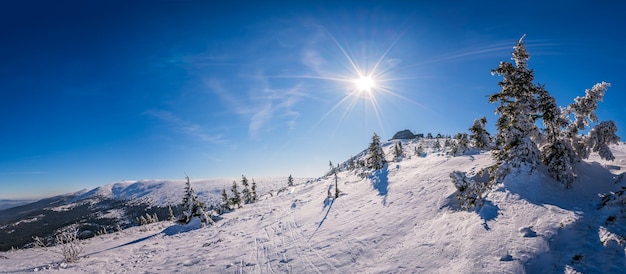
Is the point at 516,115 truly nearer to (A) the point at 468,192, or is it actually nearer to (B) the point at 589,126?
(B) the point at 589,126

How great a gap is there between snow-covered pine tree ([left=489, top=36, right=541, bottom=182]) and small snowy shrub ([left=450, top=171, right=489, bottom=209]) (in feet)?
4.26

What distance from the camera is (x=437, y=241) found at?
941 cm

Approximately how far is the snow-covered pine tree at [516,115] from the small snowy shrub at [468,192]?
1299mm

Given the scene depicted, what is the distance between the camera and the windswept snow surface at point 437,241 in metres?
7.15

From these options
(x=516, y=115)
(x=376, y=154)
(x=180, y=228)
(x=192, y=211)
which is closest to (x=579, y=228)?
(x=516, y=115)

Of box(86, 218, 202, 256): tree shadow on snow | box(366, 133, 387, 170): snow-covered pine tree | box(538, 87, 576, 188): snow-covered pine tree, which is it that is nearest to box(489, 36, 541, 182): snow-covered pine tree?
box(538, 87, 576, 188): snow-covered pine tree

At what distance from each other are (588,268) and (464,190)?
205 inches

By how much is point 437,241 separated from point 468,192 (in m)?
3.26

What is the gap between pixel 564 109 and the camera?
11.8m

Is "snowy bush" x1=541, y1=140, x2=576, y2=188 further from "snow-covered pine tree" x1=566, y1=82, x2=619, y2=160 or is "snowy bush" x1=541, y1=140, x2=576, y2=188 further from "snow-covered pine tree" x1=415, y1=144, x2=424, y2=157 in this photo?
"snow-covered pine tree" x1=415, y1=144, x2=424, y2=157

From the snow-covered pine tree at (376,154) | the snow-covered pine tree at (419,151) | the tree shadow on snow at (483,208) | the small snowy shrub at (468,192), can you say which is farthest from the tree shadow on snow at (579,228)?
the snow-covered pine tree at (419,151)

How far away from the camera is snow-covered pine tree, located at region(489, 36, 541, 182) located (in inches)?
453

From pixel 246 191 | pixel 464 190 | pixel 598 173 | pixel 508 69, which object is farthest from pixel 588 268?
pixel 246 191

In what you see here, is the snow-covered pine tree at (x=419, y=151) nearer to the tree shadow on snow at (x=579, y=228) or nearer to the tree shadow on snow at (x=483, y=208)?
the tree shadow on snow at (x=483, y=208)
